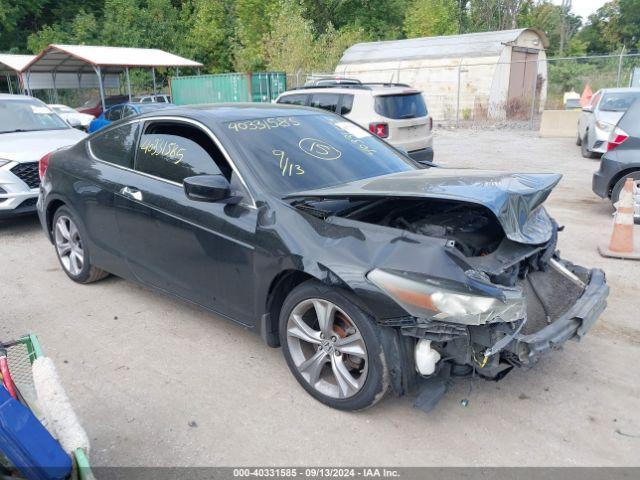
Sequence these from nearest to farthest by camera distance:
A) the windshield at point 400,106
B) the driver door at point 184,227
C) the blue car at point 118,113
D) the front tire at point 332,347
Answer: the front tire at point 332,347
the driver door at point 184,227
the windshield at point 400,106
the blue car at point 118,113

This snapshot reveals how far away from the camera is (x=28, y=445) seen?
2029mm

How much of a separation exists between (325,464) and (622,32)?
222 ft

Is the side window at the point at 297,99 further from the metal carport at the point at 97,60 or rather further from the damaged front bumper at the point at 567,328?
the metal carport at the point at 97,60

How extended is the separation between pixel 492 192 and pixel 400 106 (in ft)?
23.6

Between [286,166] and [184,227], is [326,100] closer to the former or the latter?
[286,166]

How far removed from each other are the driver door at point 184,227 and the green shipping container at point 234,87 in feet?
59.0

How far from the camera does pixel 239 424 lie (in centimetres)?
313

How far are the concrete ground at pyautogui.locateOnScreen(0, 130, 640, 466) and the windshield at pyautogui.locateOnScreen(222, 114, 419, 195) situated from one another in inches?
51.0

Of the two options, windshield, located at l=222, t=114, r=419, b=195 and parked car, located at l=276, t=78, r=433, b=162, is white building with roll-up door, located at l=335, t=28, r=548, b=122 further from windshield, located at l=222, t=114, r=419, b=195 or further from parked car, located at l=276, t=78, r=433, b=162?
windshield, located at l=222, t=114, r=419, b=195

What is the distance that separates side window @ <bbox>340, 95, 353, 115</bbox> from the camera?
33.0 feet

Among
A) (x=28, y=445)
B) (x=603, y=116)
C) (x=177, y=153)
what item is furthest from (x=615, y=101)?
(x=28, y=445)

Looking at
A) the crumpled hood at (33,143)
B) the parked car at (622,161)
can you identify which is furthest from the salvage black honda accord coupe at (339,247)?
the parked car at (622,161)

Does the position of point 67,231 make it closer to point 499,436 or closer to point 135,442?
point 135,442

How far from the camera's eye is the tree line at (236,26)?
2980cm
